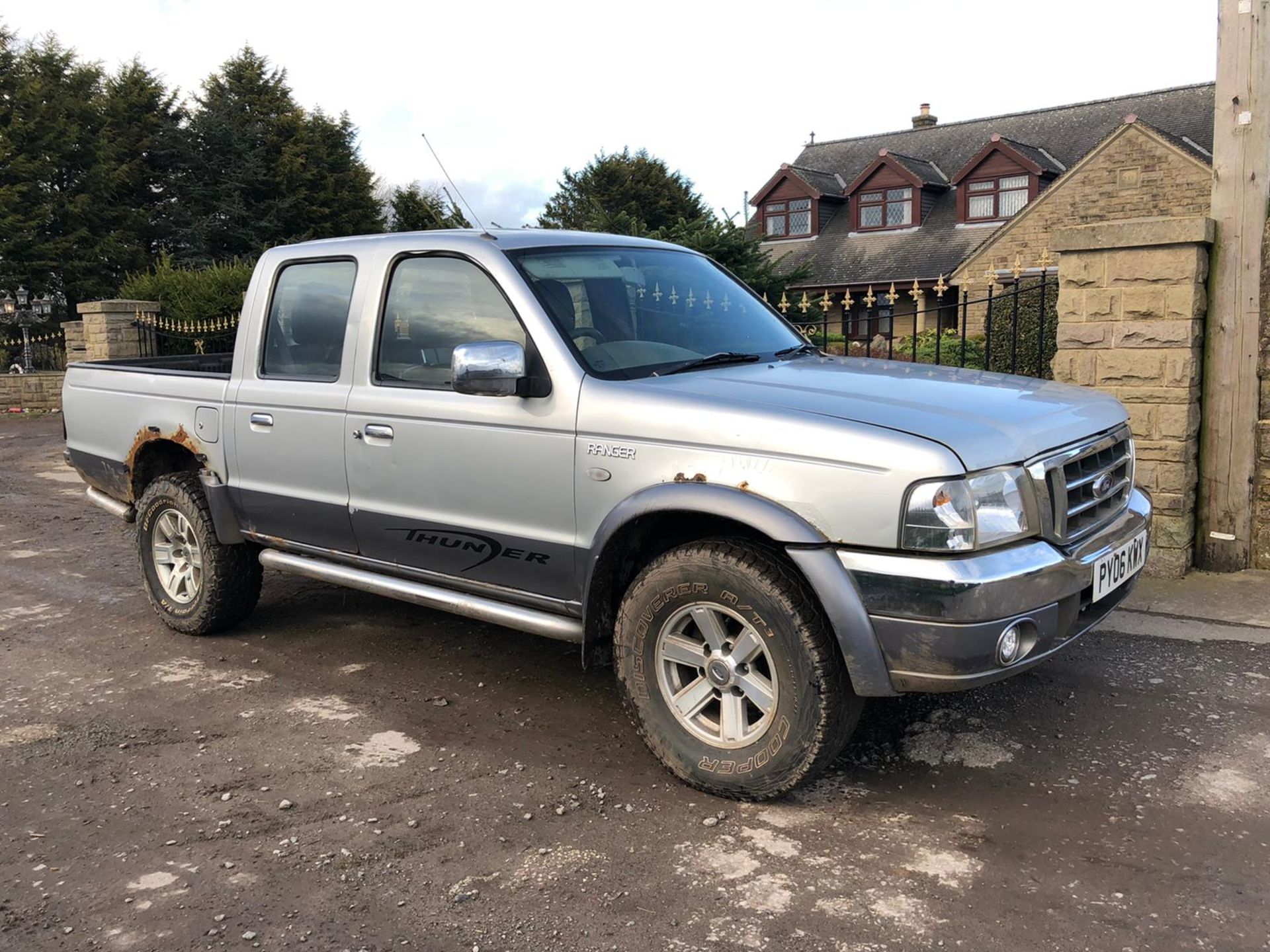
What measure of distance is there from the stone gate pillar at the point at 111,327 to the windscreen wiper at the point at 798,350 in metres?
12.9

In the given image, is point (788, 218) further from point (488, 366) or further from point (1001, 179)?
point (488, 366)

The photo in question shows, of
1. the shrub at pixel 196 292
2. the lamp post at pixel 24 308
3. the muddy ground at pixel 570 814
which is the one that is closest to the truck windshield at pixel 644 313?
A: the muddy ground at pixel 570 814

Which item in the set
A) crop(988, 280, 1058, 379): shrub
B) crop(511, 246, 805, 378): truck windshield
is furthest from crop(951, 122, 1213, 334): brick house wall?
crop(511, 246, 805, 378): truck windshield

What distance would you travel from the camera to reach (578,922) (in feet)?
9.54

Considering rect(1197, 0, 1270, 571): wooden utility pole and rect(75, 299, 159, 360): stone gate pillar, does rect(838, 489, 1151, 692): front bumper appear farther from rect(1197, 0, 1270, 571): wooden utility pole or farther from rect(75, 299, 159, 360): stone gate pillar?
rect(75, 299, 159, 360): stone gate pillar

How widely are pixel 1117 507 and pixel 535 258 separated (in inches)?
94.4

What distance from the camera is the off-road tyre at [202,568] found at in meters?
5.39

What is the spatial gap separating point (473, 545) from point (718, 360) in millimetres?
1198

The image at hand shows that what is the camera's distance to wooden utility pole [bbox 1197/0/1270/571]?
19.3ft

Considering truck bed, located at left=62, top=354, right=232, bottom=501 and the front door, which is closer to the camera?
the front door

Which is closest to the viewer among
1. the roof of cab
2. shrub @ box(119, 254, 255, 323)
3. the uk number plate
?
the uk number plate

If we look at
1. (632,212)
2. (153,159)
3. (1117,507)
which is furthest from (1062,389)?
(153,159)

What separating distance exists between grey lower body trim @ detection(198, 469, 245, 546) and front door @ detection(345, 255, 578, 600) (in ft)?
3.21

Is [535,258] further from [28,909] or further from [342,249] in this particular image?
[28,909]
